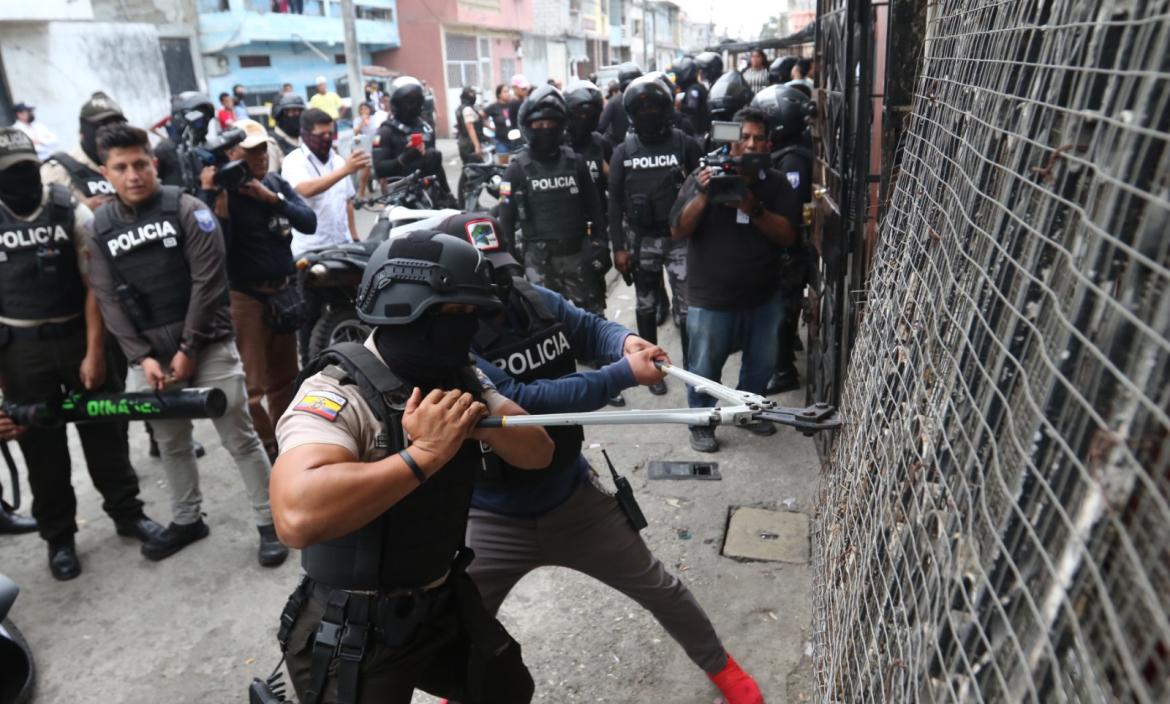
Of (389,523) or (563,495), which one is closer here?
(389,523)

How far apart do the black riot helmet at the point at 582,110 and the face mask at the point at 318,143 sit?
1.92m

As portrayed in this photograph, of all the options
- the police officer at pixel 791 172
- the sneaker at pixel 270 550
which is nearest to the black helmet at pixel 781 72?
the police officer at pixel 791 172

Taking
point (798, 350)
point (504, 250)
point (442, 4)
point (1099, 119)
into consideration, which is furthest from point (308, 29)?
point (1099, 119)

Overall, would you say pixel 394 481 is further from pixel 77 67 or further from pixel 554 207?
pixel 77 67

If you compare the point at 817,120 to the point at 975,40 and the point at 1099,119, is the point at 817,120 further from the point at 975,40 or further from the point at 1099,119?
the point at 1099,119

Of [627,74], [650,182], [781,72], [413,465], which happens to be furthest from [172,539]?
[627,74]

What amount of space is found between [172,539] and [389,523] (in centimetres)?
284

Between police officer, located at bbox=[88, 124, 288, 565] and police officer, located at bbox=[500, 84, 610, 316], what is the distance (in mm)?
2187

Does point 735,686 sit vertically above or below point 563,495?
below

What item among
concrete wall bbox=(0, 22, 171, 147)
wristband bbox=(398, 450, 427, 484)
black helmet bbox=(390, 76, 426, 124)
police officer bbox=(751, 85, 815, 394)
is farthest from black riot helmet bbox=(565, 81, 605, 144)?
concrete wall bbox=(0, 22, 171, 147)

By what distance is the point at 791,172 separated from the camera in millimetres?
5117

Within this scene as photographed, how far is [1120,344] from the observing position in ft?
3.41

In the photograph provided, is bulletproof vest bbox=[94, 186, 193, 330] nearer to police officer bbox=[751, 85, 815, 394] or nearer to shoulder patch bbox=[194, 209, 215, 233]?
shoulder patch bbox=[194, 209, 215, 233]

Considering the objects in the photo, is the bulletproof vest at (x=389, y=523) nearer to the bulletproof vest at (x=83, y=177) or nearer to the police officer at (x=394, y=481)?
the police officer at (x=394, y=481)
